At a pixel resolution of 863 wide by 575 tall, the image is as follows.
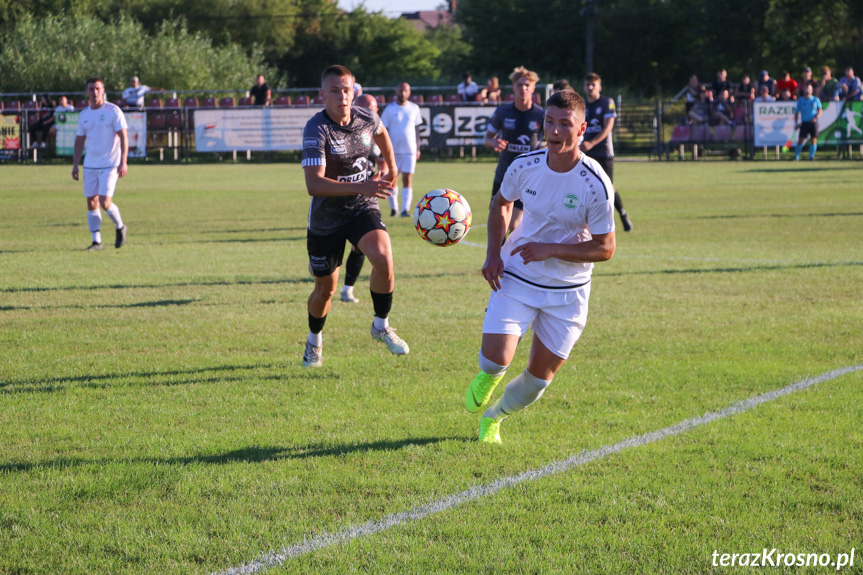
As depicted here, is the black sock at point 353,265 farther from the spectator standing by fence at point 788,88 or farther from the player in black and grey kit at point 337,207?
the spectator standing by fence at point 788,88

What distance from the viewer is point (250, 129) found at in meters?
34.0

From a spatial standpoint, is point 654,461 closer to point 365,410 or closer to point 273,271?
point 365,410

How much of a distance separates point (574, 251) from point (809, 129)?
97.1ft

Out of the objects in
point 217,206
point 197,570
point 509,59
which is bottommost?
point 197,570

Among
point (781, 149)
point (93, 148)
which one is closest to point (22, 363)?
point (93, 148)

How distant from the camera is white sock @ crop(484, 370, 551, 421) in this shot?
197 inches

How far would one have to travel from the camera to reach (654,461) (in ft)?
15.7

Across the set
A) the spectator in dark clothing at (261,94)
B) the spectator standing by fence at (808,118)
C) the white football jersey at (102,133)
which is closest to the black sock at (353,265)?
the white football jersey at (102,133)

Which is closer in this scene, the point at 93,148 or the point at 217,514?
the point at 217,514

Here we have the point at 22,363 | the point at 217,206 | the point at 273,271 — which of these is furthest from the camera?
the point at 217,206

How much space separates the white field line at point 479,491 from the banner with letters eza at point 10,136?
112ft

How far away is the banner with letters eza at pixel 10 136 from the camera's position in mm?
Answer: 34406

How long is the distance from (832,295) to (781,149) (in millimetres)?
27408
